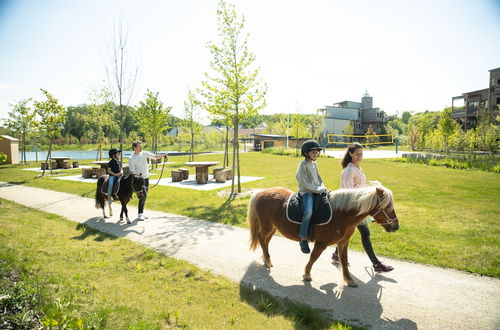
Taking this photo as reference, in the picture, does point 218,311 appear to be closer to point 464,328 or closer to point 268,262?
point 268,262

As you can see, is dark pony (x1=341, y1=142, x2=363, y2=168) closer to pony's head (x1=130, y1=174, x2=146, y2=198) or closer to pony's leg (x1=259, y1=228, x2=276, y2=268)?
pony's leg (x1=259, y1=228, x2=276, y2=268)

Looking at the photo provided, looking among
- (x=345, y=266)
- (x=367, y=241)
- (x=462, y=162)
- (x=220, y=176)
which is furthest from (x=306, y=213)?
(x=462, y=162)

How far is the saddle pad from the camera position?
4.18m

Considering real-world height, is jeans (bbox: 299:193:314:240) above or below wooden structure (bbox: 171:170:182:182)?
above

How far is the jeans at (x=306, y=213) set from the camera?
4238mm

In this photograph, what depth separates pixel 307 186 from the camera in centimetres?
433

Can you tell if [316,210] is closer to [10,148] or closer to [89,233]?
[89,233]

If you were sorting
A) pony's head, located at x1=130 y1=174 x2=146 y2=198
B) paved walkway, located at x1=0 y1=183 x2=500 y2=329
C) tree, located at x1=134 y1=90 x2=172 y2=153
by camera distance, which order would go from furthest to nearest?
tree, located at x1=134 y1=90 x2=172 y2=153
pony's head, located at x1=130 y1=174 x2=146 y2=198
paved walkway, located at x1=0 y1=183 x2=500 y2=329

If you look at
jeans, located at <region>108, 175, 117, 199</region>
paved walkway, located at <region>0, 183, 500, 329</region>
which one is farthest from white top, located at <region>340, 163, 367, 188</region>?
jeans, located at <region>108, 175, 117, 199</region>

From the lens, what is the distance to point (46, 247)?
18.1 feet

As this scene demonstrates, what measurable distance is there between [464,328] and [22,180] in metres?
21.5

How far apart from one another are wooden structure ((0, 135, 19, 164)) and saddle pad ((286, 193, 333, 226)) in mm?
33013

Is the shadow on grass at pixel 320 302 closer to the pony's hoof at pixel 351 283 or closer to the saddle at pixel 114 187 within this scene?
the pony's hoof at pixel 351 283

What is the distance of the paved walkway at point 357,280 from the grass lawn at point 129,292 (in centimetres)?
38
